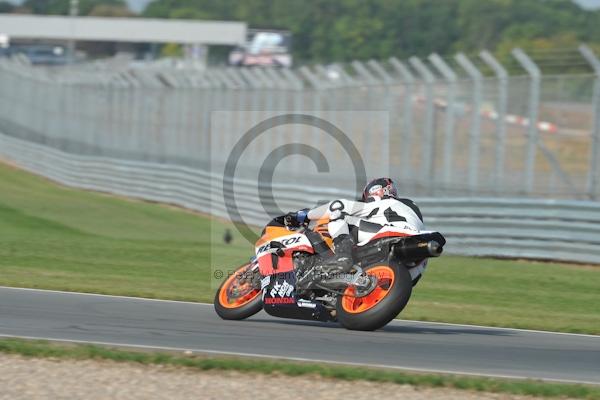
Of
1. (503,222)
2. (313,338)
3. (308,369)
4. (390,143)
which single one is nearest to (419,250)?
(313,338)

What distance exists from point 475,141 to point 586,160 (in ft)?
7.80

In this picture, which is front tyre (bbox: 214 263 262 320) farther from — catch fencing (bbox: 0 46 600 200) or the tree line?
the tree line

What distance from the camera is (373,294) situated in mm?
10555

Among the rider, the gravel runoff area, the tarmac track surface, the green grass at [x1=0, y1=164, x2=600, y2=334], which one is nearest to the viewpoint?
the gravel runoff area

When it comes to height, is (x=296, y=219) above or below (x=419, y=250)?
above

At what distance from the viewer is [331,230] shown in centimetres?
1102

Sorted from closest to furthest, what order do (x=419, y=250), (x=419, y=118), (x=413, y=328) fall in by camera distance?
(x=419, y=250) < (x=413, y=328) < (x=419, y=118)

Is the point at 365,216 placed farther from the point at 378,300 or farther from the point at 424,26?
the point at 424,26

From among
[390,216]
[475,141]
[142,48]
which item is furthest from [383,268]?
[142,48]

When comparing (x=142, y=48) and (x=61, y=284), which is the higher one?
(x=142, y=48)

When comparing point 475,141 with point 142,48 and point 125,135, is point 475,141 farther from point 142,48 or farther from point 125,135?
point 142,48

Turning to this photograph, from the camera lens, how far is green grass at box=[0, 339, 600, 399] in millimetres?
8630

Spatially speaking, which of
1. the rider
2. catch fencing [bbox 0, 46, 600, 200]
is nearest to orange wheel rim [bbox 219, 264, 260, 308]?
the rider

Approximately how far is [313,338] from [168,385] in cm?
239
